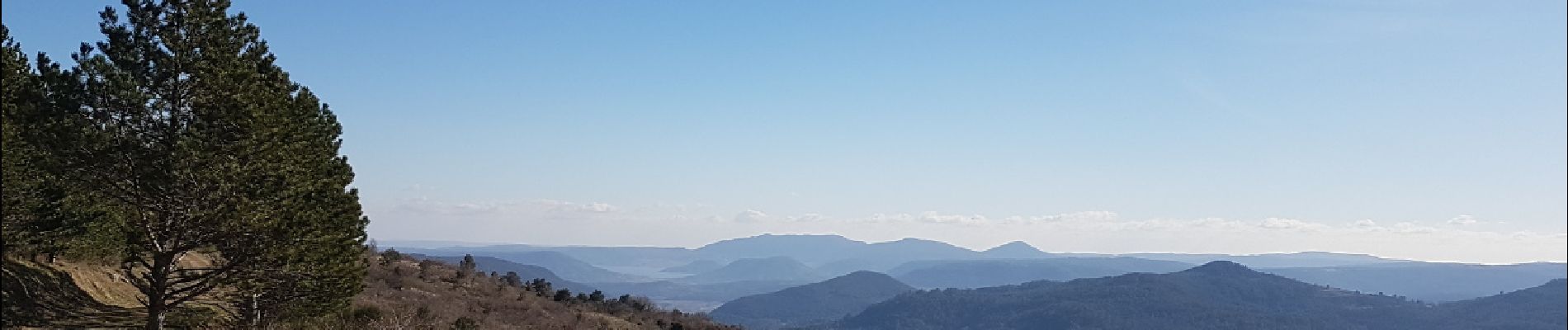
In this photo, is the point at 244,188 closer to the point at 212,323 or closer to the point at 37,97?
the point at 37,97

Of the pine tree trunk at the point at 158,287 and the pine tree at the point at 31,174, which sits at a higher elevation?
the pine tree at the point at 31,174

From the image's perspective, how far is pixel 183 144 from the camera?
1644 centimetres

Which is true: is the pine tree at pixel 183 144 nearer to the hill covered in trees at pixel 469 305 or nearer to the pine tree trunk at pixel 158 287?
the pine tree trunk at pixel 158 287

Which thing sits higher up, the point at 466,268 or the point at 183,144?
the point at 183,144

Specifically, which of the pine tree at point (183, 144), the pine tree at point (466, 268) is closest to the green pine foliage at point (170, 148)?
the pine tree at point (183, 144)

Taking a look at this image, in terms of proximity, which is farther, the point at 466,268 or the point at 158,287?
the point at 466,268

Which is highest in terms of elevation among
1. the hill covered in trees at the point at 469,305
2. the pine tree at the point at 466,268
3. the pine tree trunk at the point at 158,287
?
the pine tree trunk at the point at 158,287

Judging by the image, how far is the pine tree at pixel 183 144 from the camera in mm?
16984

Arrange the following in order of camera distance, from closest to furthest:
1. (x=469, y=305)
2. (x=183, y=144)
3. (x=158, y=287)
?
(x=183, y=144)
(x=158, y=287)
(x=469, y=305)

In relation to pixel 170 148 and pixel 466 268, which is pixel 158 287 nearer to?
pixel 170 148

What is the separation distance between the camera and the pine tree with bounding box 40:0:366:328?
55.7 feet

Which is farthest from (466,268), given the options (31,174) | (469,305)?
(31,174)

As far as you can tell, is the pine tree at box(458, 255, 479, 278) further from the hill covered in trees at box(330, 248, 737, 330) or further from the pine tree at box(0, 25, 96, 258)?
the pine tree at box(0, 25, 96, 258)

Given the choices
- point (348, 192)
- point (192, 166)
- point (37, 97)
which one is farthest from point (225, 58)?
point (348, 192)
